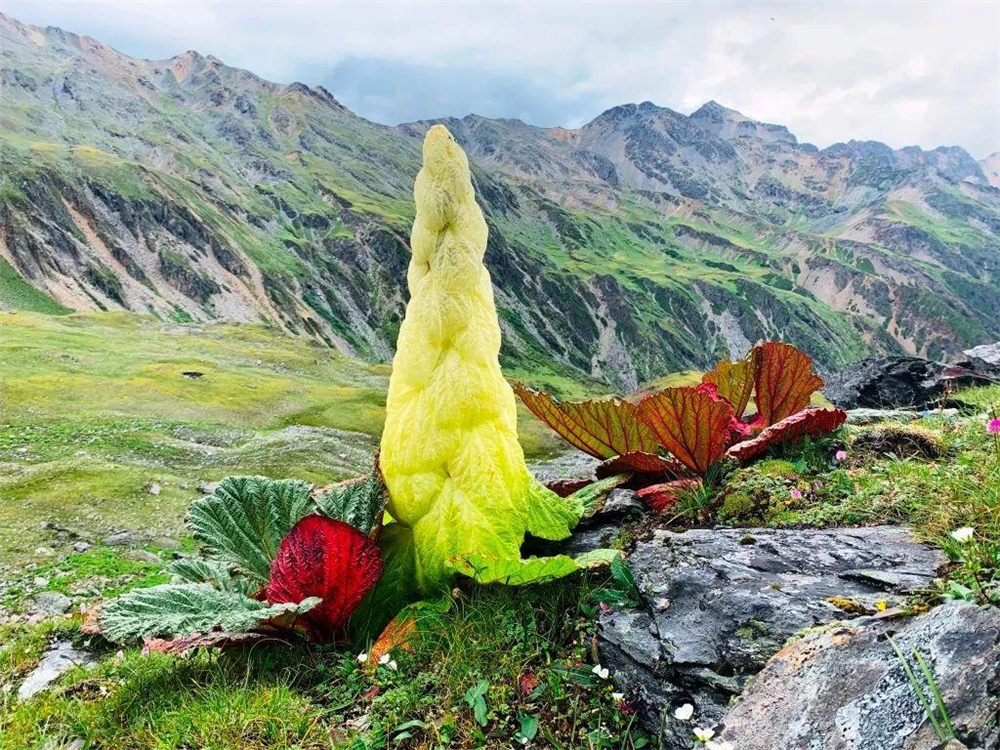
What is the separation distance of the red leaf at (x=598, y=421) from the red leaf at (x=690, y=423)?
1.28 feet

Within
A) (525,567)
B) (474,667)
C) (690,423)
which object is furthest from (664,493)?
(474,667)

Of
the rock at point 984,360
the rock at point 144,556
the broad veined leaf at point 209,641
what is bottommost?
the rock at point 144,556

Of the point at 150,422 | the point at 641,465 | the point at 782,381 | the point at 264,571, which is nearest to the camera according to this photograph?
the point at 264,571

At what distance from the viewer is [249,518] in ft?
17.2

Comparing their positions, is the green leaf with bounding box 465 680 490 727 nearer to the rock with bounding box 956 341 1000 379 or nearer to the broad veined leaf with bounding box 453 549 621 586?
the broad veined leaf with bounding box 453 549 621 586

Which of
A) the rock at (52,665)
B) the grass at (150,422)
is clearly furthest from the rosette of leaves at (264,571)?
the grass at (150,422)

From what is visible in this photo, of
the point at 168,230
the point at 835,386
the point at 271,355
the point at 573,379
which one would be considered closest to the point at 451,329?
the point at 835,386

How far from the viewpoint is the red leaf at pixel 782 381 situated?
5.84m

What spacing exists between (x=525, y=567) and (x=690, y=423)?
179cm

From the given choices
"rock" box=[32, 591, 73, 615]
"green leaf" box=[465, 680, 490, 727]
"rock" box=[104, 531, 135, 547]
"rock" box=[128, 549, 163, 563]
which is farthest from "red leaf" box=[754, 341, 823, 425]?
"rock" box=[104, 531, 135, 547]

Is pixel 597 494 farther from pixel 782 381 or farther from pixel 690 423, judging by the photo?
→ pixel 782 381

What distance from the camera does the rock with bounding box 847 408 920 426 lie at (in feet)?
21.7

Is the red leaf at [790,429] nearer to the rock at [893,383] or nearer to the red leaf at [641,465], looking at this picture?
the red leaf at [641,465]

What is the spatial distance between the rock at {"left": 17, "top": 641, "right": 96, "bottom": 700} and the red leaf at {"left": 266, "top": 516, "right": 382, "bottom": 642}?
6.64 feet
